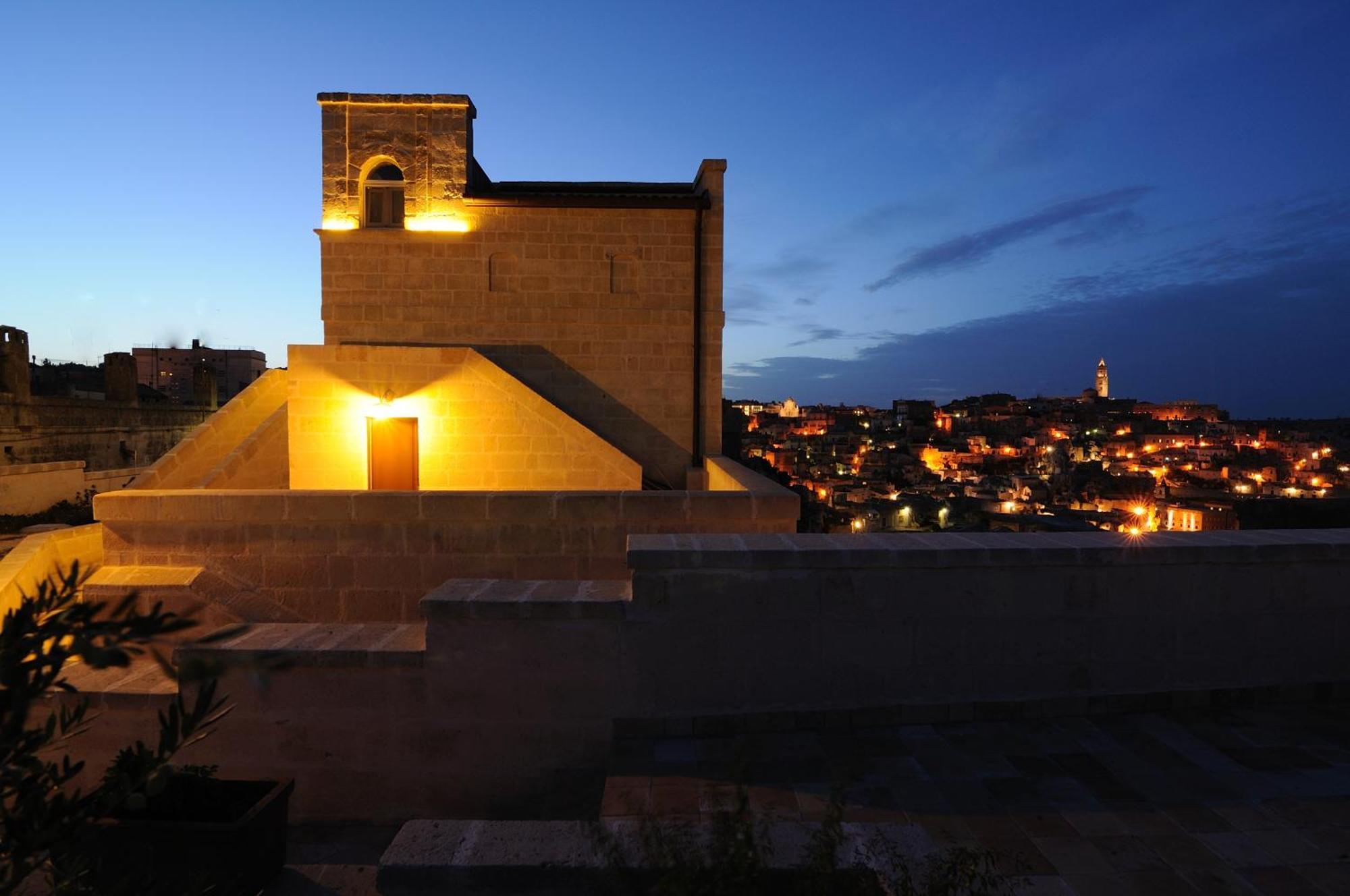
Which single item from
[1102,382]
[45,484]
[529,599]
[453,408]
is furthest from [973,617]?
[1102,382]

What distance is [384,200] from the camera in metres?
13.2

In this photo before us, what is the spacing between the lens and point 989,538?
483cm

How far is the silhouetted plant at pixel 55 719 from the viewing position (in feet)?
4.93

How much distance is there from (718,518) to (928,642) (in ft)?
9.02

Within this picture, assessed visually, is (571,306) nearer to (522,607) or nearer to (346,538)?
(346,538)

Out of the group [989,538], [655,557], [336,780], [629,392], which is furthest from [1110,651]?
[629,392]

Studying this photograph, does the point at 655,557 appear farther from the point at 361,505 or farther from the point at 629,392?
the point at 629,392

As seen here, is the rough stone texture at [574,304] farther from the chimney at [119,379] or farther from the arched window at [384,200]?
the chimney at [119,379]

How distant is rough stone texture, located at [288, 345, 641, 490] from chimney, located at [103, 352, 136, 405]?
29.8m

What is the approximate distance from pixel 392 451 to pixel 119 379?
31262 millimetres

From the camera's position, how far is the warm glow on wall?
13.0 metres

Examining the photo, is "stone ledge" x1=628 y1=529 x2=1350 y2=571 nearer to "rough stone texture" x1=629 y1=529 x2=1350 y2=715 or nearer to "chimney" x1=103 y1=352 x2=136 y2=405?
"rough stone texture" x1=629 y1=529 x2=1350 y2=715

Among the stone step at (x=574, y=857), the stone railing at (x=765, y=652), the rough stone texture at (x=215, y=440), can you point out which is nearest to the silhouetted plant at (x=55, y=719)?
the stone step at (x=574, y=857)

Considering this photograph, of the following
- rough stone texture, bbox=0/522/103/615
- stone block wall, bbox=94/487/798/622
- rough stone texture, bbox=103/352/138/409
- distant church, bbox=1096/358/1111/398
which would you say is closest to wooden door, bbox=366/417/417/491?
rough stone texture, bbox=0/522/103/615
